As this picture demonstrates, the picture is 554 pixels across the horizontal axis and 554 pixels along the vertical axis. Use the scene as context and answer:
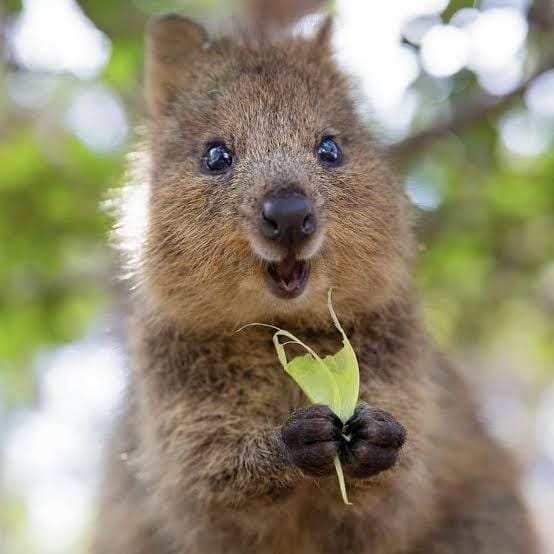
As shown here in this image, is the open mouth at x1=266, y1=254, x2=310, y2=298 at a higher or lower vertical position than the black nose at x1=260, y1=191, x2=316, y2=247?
lower

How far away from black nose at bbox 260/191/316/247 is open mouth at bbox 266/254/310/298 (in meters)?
0.24

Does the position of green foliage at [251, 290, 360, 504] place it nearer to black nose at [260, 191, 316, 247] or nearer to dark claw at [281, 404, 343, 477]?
dark claw at [281, 404, 343, 477]

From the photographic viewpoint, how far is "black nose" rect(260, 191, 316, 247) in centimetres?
437

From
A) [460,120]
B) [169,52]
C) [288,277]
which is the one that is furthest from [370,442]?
[460,120]

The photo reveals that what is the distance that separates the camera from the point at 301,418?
4355 millimetres

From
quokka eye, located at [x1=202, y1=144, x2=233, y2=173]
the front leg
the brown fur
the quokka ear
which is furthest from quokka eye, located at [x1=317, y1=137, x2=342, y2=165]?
the front leg

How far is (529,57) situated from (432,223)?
176cm

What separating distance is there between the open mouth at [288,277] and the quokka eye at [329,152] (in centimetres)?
83

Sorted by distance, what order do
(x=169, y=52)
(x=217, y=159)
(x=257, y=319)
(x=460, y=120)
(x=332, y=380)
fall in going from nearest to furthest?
(x=332, y=380) → (x=257, y=319) → (x=217, y=159) → (x=169, y=52) → (x=460, y=120)

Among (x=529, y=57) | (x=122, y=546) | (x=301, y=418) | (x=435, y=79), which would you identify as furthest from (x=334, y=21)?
(x=122, y=546)

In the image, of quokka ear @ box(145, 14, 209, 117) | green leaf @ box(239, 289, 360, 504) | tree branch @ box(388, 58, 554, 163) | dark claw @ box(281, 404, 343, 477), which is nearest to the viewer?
dark claw @ box(281, 404, 343, 477)

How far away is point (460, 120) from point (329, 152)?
87.6 inches

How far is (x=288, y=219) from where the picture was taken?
4355mm

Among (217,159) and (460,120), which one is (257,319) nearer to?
(217,159)
